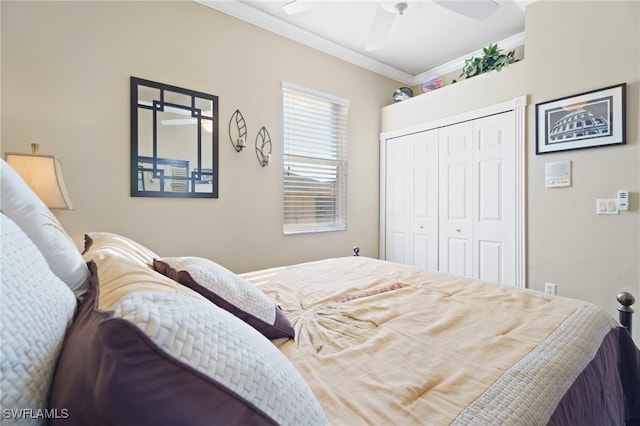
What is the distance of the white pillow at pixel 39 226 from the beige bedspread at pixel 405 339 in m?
0.64

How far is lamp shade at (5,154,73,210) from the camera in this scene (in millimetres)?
1607

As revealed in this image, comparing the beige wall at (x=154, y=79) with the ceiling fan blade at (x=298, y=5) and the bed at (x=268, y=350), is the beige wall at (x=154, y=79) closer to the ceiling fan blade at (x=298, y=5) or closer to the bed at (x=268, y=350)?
the ceiling fan blade at (x=298, y=5)

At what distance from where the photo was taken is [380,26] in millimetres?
2436

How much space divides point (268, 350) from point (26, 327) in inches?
14.8

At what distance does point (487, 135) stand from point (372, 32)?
5.04ft

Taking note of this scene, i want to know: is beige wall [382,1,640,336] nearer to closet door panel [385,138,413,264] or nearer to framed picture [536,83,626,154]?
Answer: framed picture [536,83,626,154]

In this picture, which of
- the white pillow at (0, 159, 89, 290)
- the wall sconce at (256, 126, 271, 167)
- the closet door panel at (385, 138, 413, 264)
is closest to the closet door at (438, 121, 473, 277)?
the closet door panel at (385, 138, 413, 264)

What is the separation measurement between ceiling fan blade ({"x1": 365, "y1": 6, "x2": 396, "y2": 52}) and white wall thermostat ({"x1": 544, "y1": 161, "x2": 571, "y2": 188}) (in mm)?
1805

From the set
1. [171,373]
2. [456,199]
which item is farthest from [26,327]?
[456,199]

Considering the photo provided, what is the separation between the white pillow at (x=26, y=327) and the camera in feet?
1.36

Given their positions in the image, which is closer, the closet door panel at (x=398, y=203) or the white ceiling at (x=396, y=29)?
the white ceiling at (x=396, y=29)

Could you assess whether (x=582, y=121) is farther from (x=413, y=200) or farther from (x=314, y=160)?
(x=314, y=160)

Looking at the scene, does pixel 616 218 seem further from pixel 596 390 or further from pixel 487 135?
pixel 596 390

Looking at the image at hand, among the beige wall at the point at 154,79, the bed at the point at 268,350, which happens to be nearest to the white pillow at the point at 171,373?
the bed at the point at 268,350
